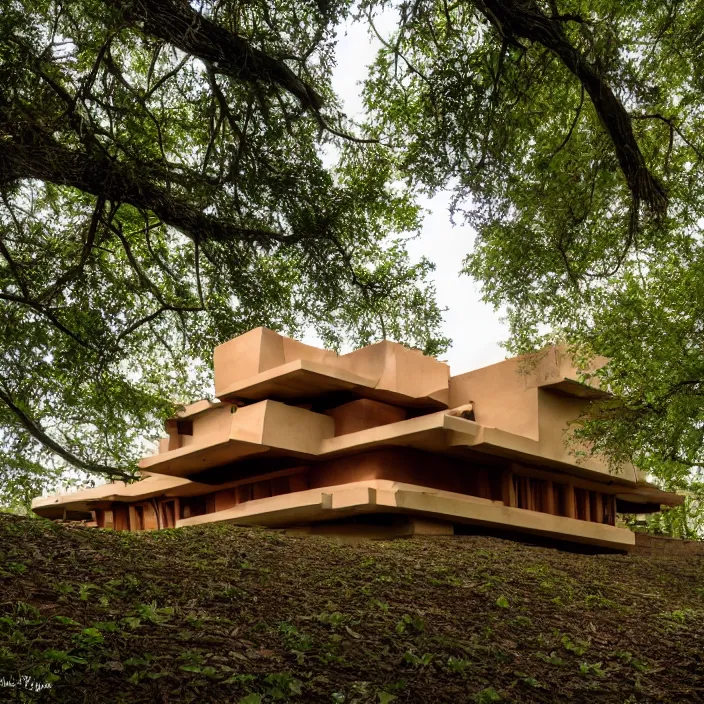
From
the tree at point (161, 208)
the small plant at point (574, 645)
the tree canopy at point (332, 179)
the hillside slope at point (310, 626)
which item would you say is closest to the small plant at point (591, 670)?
the hillside slope at point (310, 626)

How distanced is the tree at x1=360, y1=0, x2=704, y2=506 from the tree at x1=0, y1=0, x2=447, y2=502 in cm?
129

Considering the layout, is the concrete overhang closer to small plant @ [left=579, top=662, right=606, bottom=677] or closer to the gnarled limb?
small plant @ [left=579, top=662, right=606, bottom=677]

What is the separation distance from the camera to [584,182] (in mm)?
9414

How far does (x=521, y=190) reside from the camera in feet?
31.0

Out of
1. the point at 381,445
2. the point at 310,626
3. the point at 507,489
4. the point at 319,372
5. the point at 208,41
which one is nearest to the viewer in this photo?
the point at 310,626

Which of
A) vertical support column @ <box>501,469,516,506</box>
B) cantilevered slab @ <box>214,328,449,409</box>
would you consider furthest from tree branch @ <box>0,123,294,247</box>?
vertical support column @ <box>501,469,516,506</box>

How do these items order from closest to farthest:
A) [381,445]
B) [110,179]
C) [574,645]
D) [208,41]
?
[574,645], [208,41], [110,179], [381,445]

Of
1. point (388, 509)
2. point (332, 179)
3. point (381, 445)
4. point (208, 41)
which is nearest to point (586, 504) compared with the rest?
point (381, 445)

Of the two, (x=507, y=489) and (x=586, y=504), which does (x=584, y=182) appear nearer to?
(x=507, y=489)

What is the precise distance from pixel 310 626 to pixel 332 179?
6221 millimetres

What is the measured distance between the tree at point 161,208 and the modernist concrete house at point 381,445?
793 mm

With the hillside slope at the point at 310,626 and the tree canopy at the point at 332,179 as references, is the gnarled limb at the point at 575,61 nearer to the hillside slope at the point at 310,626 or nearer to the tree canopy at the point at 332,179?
the tree canopy at the point at 332,179

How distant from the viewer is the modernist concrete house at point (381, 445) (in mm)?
11414

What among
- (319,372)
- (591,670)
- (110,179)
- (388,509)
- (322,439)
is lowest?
(591,670)
